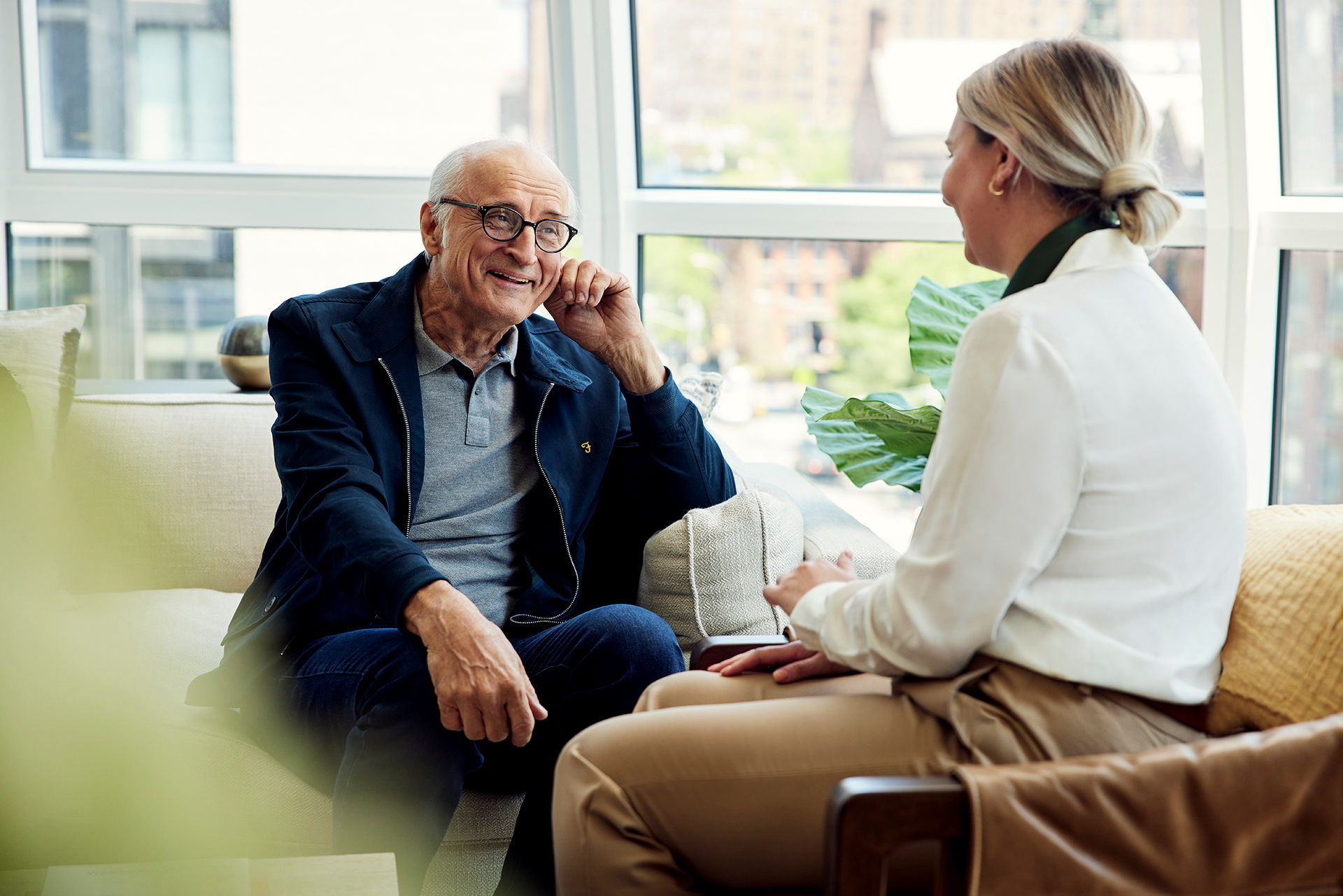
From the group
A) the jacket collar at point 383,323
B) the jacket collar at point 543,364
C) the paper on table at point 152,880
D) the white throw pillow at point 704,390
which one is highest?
the jacket collar at point 383,323

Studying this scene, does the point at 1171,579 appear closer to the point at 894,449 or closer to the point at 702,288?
the point at 894,449

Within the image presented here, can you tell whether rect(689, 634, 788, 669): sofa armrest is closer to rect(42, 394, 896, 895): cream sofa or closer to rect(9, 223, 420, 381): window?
rect(42, 394, 896, 895): cream sofa

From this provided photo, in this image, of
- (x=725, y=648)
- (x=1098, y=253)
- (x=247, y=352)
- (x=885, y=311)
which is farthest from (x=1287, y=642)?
(x=247, y=352)

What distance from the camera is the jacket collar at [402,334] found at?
69.7 inches

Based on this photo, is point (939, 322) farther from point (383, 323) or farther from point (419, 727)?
point (419, 727)

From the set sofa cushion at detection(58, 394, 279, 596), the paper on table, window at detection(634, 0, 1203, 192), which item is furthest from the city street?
the paper on table

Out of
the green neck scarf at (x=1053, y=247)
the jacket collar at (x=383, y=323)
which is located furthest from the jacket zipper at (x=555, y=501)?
the green neck scarf at (x=1053, y=247)

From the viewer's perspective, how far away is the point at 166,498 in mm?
2307

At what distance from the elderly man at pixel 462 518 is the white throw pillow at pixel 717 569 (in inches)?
3.2

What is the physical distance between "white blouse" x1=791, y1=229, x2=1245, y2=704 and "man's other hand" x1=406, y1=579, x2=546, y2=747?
1.69 feet

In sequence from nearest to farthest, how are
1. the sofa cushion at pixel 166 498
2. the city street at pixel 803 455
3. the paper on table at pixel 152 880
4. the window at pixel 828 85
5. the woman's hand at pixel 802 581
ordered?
1. the paper on table at pixel 152 880
2. the woman's hand at pixel 802 581
3. the sofa cushion at pixel 166 498
4. the window at pixel 828 85
5. the city street at pixel 803 455

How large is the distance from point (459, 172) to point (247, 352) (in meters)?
1.14

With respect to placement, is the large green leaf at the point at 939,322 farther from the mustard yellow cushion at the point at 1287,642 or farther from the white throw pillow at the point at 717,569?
the mustard yellow cushion at the point at 1287,642

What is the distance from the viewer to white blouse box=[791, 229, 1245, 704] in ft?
3.40
